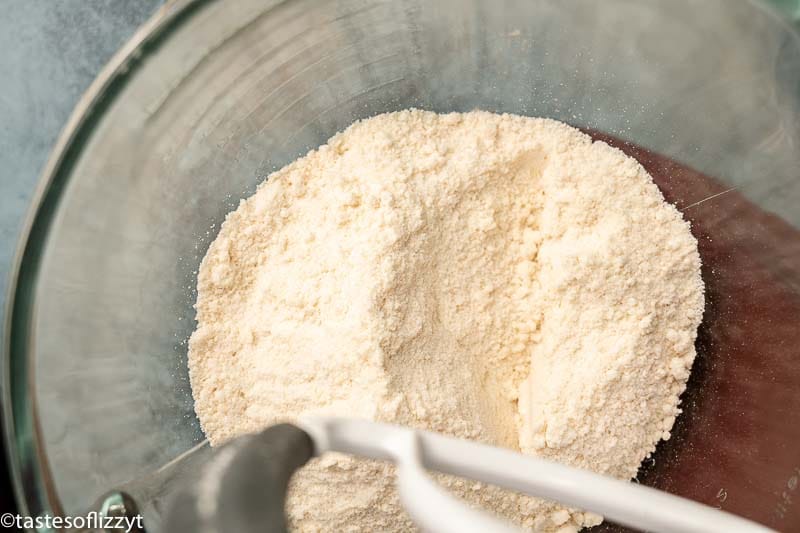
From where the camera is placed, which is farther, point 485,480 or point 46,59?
point 46,59

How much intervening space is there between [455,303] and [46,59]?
0.71 m

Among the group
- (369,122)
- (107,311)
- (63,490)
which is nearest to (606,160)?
(369,122)

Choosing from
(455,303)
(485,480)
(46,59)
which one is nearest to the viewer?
(485,480)

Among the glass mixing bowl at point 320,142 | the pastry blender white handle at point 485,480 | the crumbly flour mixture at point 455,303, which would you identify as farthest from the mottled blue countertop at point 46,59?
the pastry blender white handle at point 485,480

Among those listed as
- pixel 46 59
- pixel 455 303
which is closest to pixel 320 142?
pixel 455 303

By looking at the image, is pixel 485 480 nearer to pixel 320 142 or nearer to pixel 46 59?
pixel 320 142

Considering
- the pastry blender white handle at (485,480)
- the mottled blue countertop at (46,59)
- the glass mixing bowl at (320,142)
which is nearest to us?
the pastry blender white handle at (485,480)

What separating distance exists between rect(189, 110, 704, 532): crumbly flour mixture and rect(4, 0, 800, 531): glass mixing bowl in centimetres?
5

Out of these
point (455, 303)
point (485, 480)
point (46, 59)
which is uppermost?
point (46, 59)

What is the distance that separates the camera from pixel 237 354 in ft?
3.12

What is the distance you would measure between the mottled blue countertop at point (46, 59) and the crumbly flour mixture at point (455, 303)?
13.0 inches

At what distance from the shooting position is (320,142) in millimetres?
1017

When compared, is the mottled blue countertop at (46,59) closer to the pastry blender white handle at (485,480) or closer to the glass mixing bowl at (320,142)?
the glass mixing bowl at (320,142)

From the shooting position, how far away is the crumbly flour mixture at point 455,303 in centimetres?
89
